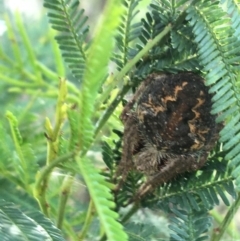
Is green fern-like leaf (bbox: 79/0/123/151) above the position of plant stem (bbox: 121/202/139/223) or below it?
above

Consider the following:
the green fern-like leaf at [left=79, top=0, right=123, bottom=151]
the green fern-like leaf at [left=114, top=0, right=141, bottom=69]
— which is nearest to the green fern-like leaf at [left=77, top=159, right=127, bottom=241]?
the green fern-like leaf at [left=79, top=0, right=123, bottom=151]

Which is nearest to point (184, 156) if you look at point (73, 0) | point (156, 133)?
point (156, 133)

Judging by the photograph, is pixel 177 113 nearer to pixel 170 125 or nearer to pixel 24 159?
pixel 170 125

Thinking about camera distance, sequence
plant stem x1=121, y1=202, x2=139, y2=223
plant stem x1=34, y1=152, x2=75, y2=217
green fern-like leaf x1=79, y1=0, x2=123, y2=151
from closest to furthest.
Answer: green fern-like leaf x1=79, y1=0, x2=123, y2=151 < plant stem x1=34, y1=152, x2=75, y2=217 < plant stem x1=121, y1=202, x2=139, y2=223

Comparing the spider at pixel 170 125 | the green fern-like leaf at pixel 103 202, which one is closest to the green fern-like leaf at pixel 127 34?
the spider at pixel 170 125

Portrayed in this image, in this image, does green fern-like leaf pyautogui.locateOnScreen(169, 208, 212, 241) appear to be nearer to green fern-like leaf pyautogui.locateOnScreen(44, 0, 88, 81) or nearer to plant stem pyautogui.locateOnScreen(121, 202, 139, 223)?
plant stem pyautogui.locateOnScreen(121, 202, 139, 223)

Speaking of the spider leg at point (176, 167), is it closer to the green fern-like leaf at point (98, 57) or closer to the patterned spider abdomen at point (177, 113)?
the patterned spider abdomen at point (177, 113)

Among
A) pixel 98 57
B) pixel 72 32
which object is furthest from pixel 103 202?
pixel 72 32
